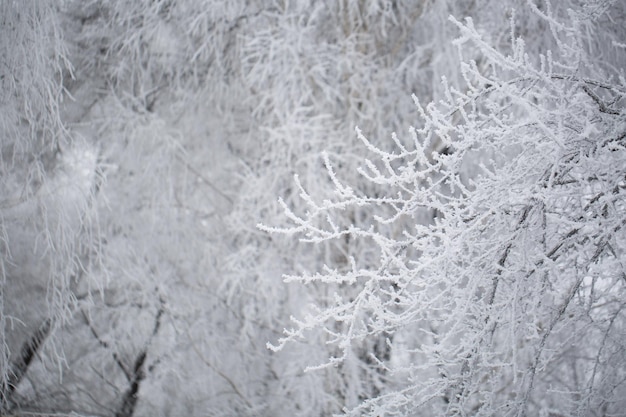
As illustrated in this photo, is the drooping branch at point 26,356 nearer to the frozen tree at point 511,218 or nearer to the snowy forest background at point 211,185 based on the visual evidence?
the snowy forest background at point 211,185

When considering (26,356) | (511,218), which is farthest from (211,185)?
(511,218)

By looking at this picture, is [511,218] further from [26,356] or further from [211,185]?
[26,356]

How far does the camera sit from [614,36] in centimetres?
412

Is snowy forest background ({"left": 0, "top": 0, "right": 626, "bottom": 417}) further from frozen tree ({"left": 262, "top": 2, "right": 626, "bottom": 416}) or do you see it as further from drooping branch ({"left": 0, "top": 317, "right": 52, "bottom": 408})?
frozen tree ({"left": 262, "top": 2, "right": 626, "bottom": 416})

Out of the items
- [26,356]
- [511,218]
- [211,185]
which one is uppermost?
[511,218]

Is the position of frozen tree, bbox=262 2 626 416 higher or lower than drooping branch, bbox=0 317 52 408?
higher

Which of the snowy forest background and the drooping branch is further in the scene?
the drooping branch

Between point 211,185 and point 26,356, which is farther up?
point 211,185

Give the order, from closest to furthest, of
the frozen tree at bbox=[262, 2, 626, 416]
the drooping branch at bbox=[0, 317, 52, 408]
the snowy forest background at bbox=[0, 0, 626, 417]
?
the frozen tree at bbox=[262, 2, 626, 416] → the snowy forest background at bbox=[0, 0, 626, 417] → the drooping branch at bbox=[0, 317, 52, 408]

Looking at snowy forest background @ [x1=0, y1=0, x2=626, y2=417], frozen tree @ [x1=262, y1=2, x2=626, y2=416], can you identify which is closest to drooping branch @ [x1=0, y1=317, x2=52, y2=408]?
snowy forest background @ [x1=0, y1=0, x2=626, y2=417]

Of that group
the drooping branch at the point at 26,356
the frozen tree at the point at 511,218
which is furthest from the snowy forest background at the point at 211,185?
the frozen tree at the point at 511,218

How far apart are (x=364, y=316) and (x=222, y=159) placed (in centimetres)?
165

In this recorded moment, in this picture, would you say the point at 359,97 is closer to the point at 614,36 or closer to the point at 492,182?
the point at 614,36

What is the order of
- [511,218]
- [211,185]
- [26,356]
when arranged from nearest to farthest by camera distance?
[511,218], [26,356], [211,185]
